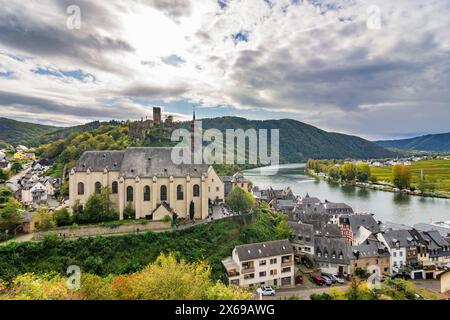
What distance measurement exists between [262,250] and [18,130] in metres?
128

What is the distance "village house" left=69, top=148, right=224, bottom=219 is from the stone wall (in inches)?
76.2

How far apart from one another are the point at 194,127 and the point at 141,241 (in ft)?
42.6

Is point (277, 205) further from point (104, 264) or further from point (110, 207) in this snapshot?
point (104, 264)

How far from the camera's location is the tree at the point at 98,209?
22500 millimetres

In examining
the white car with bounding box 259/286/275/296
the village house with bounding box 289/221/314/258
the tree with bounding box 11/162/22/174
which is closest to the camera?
the white car with bounding box 259/286/275/296

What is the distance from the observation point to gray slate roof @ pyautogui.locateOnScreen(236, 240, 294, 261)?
70.1ft

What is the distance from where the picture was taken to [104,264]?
60.8 feet

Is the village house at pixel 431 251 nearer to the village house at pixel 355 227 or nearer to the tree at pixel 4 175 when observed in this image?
the village house at pixel 355 227

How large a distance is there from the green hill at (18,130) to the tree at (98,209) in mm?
92481

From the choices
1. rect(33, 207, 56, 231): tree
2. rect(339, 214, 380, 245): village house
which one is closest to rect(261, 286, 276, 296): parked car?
rect(339, 214, 380, 245): village house

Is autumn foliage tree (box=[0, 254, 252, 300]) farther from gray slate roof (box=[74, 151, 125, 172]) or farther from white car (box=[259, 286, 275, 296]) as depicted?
gray slate roof (box=[74, 151, 125, 172])

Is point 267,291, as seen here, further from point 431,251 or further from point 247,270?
point 431,251

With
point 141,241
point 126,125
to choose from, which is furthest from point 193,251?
point 126,125
